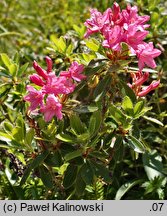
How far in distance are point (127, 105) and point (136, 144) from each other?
0.43 feet

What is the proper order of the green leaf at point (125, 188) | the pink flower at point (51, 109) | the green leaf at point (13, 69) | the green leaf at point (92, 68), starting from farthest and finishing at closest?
the green leaf at point (125, 188)
the green leaf at point (13, 69)
the green leaf at point (92, 68)
the pink flower at point (51, 109)

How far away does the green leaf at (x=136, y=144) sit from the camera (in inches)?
62.6

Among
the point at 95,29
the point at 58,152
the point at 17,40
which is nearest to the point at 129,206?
the point at 58,152

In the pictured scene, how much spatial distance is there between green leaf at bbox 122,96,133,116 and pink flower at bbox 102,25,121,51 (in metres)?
0.17

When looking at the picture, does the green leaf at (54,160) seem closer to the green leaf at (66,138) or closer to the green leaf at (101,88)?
the green leaf at (66,138)

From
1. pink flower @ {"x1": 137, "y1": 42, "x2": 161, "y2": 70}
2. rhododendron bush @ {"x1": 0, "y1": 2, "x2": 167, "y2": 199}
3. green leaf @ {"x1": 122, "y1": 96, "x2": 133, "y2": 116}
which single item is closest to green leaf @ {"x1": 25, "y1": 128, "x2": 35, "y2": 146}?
rhododendron bush @ {"x1": 0, "y1": 2, "x2": 167, "y2": 199}

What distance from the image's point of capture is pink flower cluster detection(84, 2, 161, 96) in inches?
60.3

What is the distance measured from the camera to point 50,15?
3.29 meters

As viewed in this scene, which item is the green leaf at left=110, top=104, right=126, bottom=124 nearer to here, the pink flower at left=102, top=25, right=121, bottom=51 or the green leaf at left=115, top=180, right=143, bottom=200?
the pink flower at left=102, top=25, right=121, bottom=51

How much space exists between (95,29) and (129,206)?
608mm

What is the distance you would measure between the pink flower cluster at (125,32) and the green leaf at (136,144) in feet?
0.64

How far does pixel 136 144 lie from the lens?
5.27 ft

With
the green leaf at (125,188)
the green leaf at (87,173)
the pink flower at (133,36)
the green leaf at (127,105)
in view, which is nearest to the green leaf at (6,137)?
the green leaf at (87,173)

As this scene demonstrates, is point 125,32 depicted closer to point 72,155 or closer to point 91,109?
point 91,109
